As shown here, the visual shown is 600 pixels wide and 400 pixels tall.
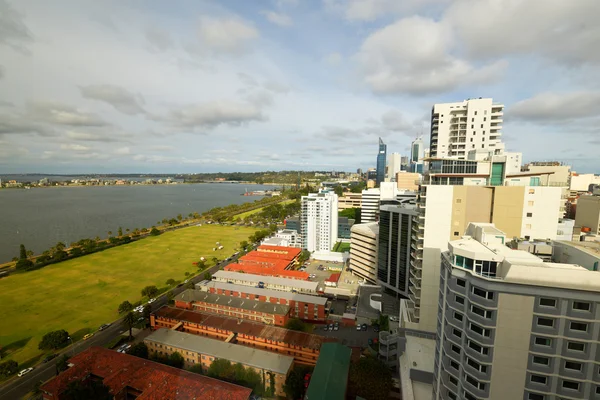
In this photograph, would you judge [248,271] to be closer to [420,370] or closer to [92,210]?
[420,370]

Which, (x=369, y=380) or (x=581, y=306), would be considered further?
(x=369, y=380)

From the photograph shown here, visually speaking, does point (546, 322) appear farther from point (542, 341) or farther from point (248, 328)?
point (248, 328)

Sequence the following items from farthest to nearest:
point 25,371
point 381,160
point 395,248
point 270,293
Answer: point 381,160 → point 270,293 → point 395,248 → point 25,371

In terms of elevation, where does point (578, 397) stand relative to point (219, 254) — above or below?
above

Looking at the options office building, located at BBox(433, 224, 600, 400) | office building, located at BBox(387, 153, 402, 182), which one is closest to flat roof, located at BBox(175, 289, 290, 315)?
office building, located at BBox(433, 224, 600, 400)

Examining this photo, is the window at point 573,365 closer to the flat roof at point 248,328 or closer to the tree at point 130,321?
the flat roof at point 248,328

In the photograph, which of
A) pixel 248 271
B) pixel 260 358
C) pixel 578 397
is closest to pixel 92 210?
pixel 248 271

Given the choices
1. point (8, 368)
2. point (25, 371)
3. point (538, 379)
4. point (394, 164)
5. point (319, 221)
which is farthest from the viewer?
point (394, 164)

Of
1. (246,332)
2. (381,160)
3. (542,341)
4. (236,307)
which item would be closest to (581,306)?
(542,341)
